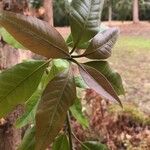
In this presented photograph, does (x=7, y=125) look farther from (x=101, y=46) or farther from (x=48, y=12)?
(x=48, y=12)

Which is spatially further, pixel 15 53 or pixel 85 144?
pixel 15 53

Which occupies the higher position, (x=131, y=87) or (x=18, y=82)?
(x=18, y=82)

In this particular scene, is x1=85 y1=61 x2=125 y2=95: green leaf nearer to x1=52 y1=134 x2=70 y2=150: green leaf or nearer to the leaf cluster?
the leaf cluster

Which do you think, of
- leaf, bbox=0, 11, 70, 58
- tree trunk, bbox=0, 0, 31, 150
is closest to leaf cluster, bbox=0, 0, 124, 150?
leaf, bbox=0, 11, 70, 58

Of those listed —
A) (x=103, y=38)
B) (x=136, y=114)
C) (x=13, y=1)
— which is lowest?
(x=136, y=114)

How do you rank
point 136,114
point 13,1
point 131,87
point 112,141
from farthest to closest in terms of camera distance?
point 131,87 < point 136,114 < point 112,141 < point 13,1

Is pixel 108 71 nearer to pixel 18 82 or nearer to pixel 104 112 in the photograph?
pixel 18 82

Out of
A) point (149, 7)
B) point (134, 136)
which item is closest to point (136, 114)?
point (134, 136)

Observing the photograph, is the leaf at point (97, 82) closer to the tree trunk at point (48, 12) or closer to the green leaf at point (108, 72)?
the green leaf at point (108, 72)
